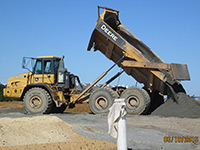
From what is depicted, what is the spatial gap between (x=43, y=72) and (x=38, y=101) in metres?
1.41

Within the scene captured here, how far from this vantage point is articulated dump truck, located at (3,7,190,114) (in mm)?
11781

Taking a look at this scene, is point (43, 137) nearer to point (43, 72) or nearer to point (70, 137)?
point (70, 137)

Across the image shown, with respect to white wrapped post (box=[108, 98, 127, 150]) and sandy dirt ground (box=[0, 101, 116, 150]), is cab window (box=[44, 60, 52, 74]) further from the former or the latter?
white wrapped post (box=[108, 98, 127, 150])

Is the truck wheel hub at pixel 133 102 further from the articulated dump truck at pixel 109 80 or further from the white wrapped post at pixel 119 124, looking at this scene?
the white wrapped post at pixel 119 124

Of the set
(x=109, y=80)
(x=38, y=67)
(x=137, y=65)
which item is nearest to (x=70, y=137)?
(x=137, y=65)

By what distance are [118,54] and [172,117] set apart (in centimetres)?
371

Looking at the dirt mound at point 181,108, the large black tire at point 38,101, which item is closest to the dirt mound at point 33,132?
the large black tire at point 38,101

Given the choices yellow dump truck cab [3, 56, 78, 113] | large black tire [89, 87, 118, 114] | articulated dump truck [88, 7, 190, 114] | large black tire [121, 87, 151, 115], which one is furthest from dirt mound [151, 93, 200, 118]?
yellow dump truck cab [3, 56, 78, 113]

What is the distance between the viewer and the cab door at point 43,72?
42.4 ft

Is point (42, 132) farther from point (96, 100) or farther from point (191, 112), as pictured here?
point (191, 112)

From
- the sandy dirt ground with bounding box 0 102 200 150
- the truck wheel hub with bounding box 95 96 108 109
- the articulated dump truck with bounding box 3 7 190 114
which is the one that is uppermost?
the articulated dump truck with bounding box 3 7 190 114

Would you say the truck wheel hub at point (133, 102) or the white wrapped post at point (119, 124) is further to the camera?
the truck wheel hub at point (133, 102)

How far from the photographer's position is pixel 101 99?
1249 centimetres

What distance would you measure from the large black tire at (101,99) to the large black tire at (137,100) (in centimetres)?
57
